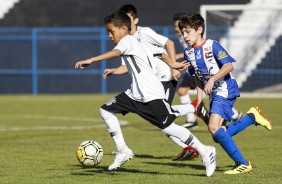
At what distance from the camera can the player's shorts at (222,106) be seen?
347 inches

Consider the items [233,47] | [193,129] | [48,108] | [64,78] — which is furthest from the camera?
[64,78]

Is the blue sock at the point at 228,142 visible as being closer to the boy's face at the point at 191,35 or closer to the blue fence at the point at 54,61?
the boy's face at the point at 191,35

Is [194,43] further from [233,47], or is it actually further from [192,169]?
[233,47]

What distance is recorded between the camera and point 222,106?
887cm

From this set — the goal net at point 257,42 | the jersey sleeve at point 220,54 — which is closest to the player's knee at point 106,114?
the jersey sleeve at point 220,54

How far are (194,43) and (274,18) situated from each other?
2047cm

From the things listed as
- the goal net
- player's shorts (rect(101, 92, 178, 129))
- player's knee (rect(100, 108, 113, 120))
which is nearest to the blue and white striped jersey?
player's shorts (rect(101, 92, 178, 129))

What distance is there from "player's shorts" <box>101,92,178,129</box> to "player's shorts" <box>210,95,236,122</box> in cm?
46

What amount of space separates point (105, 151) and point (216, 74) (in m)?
3.41

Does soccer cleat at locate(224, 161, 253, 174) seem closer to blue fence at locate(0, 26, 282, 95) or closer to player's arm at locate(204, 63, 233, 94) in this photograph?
player's arm at locate(204, 63, 233, 94)

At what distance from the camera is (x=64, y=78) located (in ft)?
99.4

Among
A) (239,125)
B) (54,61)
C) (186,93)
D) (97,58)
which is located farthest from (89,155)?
(54,61)

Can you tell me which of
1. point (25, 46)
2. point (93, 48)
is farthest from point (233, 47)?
point (25, 46)

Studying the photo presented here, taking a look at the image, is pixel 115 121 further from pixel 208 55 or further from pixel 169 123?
pixel 208 55
